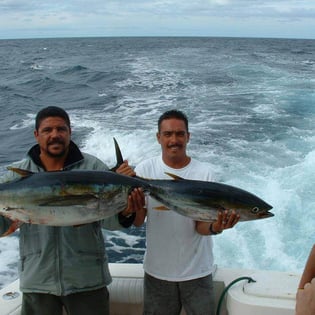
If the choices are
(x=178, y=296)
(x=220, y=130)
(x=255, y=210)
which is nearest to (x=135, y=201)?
(x=255, y=210)

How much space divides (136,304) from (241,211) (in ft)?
3.89

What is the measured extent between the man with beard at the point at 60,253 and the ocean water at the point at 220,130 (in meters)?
3.21

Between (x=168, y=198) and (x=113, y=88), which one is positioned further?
(x=113, y=88)

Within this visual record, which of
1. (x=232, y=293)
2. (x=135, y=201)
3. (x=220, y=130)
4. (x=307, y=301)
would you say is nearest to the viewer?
(x=307, y=301)

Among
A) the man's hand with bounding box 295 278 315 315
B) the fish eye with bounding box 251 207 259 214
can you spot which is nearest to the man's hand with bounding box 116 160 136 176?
the fish eye with bounding box 251 207 259 214

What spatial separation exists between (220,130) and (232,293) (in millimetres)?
8445

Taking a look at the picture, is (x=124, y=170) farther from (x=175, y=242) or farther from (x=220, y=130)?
(x=220, y=130)

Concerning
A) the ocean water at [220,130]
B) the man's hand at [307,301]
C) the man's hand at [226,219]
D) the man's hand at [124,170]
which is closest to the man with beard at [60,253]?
the man's hand at [124,170]

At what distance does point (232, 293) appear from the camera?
281 centimetres

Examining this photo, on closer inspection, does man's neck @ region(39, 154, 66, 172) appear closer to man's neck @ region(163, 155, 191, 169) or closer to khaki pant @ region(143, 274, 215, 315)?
man's neck @ region(163, 155, 191, 169)

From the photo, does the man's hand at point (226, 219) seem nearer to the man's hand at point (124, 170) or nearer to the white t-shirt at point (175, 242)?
the white t-shirt at point (175, 242)

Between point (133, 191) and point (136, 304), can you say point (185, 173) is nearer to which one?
point (133, 191)

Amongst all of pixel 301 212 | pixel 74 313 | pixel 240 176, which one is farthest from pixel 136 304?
pixel 240 176

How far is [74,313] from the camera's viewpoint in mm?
2436
